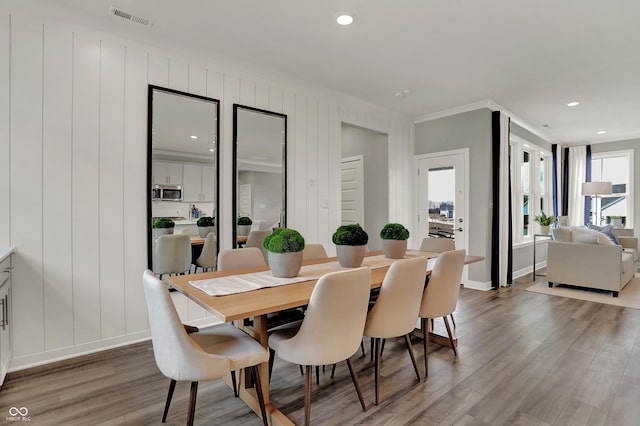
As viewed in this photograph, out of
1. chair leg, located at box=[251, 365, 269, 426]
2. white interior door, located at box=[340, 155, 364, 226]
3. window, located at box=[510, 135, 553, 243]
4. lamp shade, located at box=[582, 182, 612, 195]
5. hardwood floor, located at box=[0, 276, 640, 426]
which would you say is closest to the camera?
chair leg, located at box=[251, 365, 269, 426]

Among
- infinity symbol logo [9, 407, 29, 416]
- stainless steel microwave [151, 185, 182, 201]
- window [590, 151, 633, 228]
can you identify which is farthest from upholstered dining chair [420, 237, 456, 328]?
window [590, 151, 633, 228]

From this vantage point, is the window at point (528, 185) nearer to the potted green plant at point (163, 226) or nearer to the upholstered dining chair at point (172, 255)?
the upholstered dining chair at point (172, 255)

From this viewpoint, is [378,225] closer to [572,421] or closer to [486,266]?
[486,266]

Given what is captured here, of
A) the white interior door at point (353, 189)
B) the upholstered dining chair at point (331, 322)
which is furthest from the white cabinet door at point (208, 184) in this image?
the white interior door at point (353, 189)

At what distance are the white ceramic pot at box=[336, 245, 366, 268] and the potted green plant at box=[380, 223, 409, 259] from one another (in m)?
0.49

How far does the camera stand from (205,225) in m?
3.36

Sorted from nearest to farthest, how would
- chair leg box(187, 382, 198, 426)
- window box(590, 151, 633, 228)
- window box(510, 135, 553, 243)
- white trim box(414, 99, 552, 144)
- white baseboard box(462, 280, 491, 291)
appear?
chair leg box(187, 382, 198, 426) < white trim box(414, 99, 552, 144) < white baseboard box(462, 280, 491, 291) < window box(510, 135, 553, 243) < window box(590, 151, 633, 228)

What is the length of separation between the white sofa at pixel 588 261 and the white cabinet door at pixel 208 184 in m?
4.71

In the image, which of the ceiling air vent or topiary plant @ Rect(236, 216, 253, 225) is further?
topiary plant @ Rect(236, 216, 253, 225)

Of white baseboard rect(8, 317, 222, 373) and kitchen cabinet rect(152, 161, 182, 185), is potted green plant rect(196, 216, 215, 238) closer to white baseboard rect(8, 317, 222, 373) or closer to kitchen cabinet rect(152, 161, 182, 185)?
kitchen cabinet rect(152, 161, 182, 185)

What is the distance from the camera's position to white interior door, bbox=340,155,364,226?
5781mm

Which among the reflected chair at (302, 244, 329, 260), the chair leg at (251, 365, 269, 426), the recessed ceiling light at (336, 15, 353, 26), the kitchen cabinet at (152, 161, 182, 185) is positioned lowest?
the chair leg at (251, 365, 269, 426)

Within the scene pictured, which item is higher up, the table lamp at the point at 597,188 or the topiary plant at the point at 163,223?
the table lamp at the point at 597,188

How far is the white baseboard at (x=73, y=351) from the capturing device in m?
2.46
